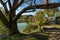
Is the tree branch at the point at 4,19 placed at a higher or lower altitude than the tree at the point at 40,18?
higher

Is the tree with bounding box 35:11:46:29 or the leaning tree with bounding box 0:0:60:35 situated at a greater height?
the leaning tree with bounding box 0:0:60:35

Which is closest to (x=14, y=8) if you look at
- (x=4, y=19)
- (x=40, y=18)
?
(x=4, y=19)

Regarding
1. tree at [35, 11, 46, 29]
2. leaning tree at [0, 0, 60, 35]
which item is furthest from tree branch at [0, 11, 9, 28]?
tree at [35, 11, 46, 29]

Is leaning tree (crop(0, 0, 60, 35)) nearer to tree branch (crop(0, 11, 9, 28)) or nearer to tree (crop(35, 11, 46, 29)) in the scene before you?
tree branch (crop(0, 11, 9, 28))

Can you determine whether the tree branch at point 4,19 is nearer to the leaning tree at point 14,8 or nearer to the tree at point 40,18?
the leaning tree at point 14,8

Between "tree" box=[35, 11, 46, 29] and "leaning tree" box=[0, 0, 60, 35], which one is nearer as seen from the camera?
"leaning tree" box=[0, 0, 60, 35]

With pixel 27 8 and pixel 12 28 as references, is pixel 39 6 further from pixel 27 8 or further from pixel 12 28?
pixel 12 28

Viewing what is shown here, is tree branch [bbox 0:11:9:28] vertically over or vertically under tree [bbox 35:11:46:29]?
over

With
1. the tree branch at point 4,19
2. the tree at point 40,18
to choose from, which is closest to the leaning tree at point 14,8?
the tree branch at point 4,19

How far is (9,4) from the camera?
8.02 meters

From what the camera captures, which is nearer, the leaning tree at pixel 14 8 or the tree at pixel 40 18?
the leaning tree at pixel 14 8

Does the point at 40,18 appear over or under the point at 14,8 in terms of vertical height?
under

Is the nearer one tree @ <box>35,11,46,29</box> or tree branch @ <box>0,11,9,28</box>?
tree branch @ <box>0,11,9,28</box>

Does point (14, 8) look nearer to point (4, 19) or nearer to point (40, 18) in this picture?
point (4, 19)
